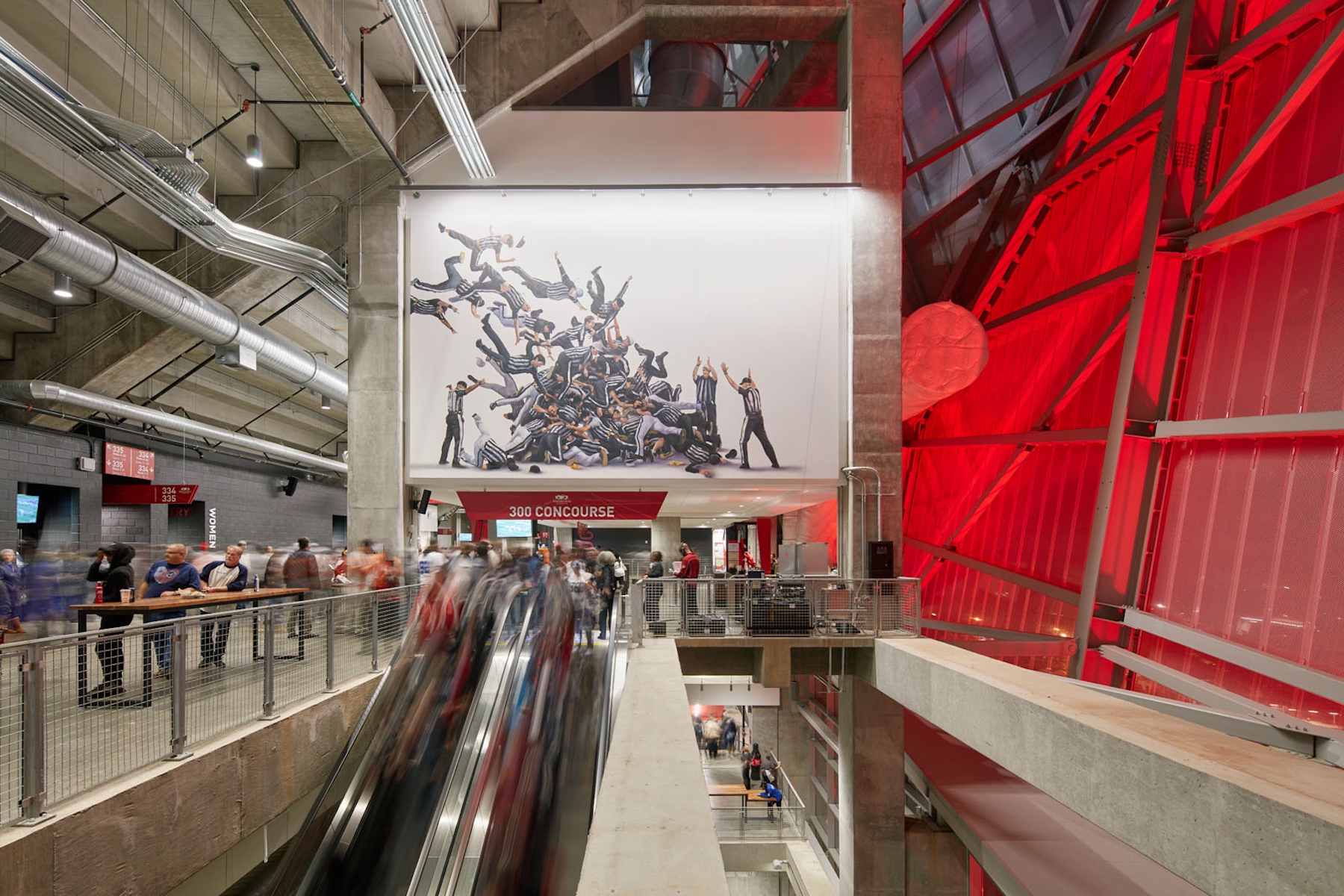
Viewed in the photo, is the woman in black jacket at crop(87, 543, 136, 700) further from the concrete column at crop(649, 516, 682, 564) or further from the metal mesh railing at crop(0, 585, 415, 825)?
the concrete column at crop(649, 516, 682, 564)

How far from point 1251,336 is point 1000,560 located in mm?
7286

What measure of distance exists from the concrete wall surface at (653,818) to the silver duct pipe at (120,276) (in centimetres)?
907

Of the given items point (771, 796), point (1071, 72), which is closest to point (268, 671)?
point (771, 796)

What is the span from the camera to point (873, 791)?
44.8ft

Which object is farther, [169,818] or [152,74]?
[152,74]

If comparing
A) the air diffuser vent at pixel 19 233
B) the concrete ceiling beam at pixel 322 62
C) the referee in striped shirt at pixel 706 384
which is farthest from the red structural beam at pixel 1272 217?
the air diffuser vent at pixel 19 233

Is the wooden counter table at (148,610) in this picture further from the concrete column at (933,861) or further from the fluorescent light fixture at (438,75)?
the concrete column at (933,861)

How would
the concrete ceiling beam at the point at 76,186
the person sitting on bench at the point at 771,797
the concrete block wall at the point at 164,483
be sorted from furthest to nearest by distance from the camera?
the person sitting on bench at the point at 771,797 → the concrete block wall at the point at 164,483 → the concrete ceiling beam at the point at 76,186

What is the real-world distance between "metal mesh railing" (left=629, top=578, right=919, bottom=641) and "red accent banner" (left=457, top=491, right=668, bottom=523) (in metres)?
2.48

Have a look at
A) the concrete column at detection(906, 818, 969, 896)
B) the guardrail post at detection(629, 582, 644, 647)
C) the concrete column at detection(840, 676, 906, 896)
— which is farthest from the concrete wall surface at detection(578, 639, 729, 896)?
the concrete column at detection(906, 818, 969, 896)

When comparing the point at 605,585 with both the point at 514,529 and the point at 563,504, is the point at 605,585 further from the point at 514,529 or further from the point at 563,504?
the point at 514,529

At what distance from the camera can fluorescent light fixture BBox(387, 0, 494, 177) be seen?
29.2 feet

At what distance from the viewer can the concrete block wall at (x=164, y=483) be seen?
51.2ft

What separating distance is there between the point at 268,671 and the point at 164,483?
17.4m
